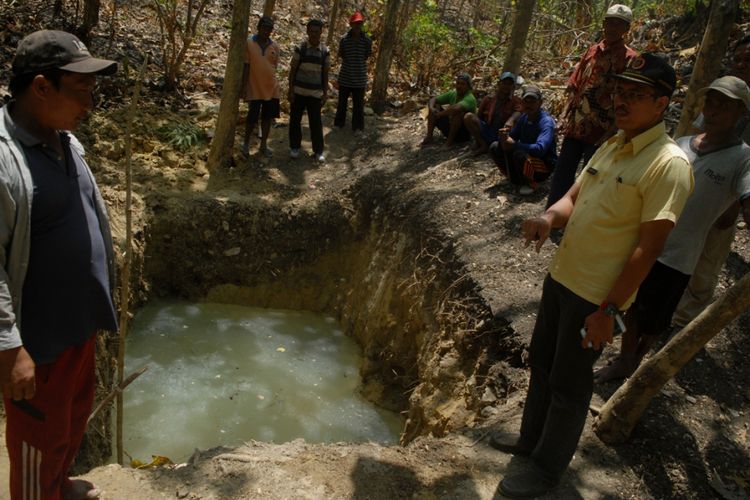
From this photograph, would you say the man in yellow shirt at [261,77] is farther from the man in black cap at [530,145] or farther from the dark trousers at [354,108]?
the man in black cap at [530,145]

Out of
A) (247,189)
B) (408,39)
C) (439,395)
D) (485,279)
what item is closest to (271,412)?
(439,395)

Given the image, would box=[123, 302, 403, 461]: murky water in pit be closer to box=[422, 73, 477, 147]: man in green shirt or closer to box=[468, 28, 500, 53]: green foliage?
box=[422, 73, 477, 147]: man in green shirt

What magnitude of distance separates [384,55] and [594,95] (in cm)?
521

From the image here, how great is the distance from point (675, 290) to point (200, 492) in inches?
110

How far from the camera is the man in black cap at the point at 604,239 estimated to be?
2.14 meters

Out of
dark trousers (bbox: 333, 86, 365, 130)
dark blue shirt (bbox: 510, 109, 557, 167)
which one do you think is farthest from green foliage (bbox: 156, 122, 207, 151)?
dark blue shirt (bbox: 510, 109, 557, 167)

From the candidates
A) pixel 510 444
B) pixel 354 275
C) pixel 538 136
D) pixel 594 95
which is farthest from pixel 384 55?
pixel 510 444

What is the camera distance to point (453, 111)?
7.29 metres

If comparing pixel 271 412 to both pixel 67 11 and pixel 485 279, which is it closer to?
pixel 485 279

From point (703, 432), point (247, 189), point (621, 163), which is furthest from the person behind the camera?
point (247, 189)

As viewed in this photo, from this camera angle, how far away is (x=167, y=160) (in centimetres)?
700

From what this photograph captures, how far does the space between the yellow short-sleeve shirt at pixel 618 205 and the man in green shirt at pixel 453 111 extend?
4.91 meters

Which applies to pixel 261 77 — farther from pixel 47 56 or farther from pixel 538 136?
pixel 47 56

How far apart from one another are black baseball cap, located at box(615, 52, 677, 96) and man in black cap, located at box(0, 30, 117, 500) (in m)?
1.98
